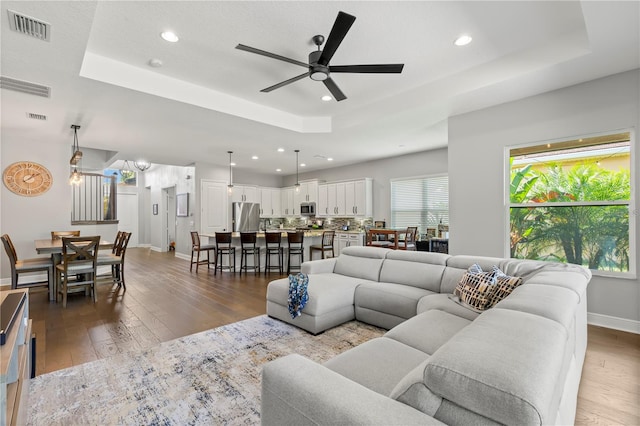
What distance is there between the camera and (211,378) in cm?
239

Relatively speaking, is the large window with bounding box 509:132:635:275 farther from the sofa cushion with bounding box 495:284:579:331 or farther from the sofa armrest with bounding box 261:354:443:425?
the sofa armrest with bounding box 261:354:443:425

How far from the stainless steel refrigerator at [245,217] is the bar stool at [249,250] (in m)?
2.45

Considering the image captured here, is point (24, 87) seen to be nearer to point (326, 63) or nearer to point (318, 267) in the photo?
point (326, 63)

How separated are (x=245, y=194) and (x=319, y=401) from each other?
902 cm

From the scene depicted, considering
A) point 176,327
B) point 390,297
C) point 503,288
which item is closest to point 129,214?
point 176,327

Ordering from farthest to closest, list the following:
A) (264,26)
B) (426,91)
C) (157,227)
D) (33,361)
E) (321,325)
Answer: (157,227), (426,91), (321,325), (264,26), (33,361)

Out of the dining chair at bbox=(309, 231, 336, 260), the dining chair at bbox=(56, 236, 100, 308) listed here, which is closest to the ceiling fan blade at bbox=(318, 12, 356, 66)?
the dining chair at bbox=(56, 236, 100, 308)

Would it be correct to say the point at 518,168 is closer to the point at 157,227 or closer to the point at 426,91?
the point at 426,91

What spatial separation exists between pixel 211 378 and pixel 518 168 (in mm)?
4408

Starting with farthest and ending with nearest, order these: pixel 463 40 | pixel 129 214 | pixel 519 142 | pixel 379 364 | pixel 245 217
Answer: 1. pixel 129 214
2. pixel 245 217
3. pixel 519 142
4. pixel 463 40
5. pixel 379 364

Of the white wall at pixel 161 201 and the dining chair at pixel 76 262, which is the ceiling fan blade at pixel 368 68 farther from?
the white wall at pixel 161 201

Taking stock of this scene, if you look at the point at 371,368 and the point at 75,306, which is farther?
the point at 75,306

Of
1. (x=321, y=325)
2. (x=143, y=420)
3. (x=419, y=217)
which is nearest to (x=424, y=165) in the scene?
(x=419, y=217)

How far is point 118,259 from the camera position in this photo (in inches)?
198
